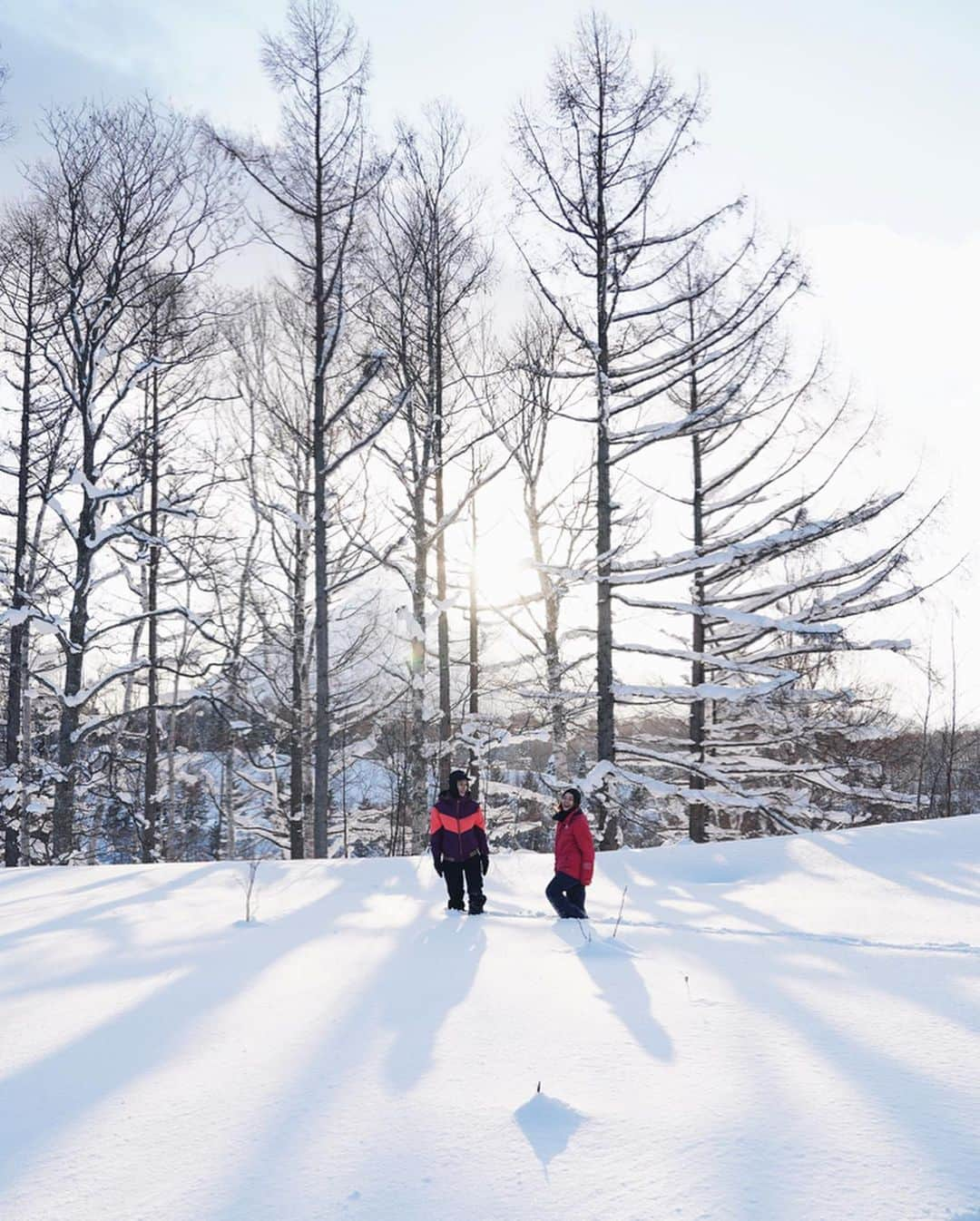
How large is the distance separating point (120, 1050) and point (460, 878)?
406 centimetres

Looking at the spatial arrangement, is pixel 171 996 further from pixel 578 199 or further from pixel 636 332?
pixel 578 199

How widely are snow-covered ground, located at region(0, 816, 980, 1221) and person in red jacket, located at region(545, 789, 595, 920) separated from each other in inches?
14.9

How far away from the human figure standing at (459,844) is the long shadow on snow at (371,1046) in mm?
1228

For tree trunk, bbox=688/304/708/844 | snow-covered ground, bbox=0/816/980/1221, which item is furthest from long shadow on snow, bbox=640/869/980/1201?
tree trunk, bbox=688/304/708/844

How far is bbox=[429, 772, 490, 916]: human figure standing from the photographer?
705cm

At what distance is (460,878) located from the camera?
714 centimetres

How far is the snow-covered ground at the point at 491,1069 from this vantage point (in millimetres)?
2180

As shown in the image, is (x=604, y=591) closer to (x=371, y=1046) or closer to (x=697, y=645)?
(x=697, y=645)

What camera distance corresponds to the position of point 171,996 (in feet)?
13.4

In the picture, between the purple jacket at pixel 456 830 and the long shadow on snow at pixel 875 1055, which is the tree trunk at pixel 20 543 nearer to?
the purple jacket at pixel 456 830

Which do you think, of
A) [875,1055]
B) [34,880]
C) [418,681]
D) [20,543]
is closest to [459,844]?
[875,1055]

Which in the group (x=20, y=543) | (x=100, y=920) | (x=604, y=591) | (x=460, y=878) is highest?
A: (x=20, y=543)

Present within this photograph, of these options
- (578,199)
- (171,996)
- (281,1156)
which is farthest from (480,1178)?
(578,199)

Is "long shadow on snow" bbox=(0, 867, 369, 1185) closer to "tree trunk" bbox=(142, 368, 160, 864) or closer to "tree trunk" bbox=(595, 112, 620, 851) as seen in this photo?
"tree trunk" bbox=(595, 112, 620, 851)
